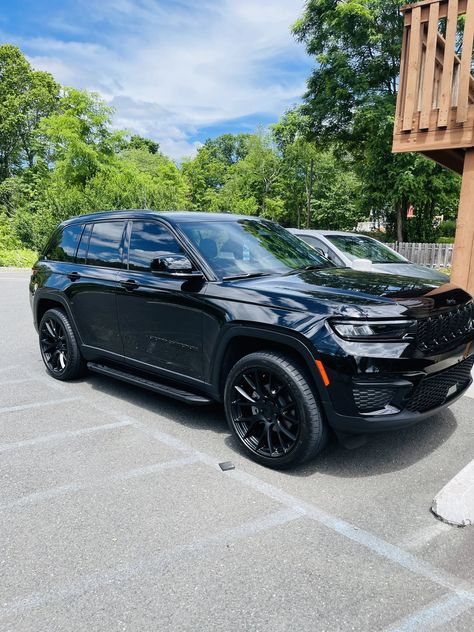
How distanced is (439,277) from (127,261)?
5.33 metres

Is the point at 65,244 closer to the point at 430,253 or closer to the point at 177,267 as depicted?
the point at 177,267

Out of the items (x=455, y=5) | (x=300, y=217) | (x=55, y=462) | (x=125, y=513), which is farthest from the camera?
(x=300, y=217)

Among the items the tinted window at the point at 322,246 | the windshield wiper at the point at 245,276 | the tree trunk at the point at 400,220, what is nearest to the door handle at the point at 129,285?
the windshield wiper at the point at 245,276

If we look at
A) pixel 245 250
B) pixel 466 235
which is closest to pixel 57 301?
pixel 245 250

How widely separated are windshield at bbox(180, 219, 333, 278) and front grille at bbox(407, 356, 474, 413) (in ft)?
4.61

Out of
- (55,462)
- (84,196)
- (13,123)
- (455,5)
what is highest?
(13,123)

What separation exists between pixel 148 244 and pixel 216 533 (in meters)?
2.53

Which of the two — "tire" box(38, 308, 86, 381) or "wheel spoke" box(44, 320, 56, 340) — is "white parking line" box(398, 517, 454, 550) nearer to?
"tire" box(38, 308, 86, 381)

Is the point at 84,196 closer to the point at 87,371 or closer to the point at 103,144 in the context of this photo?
the point at 103,144

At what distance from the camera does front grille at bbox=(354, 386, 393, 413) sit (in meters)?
2.94

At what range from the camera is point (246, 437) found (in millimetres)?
3527

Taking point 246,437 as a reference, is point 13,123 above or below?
above

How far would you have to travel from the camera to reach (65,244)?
536 centimetres

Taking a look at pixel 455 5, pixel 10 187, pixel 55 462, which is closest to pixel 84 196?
pixel 455 5
